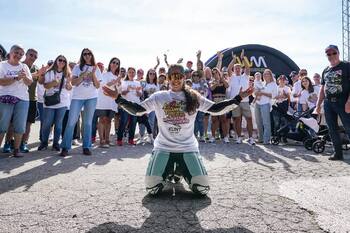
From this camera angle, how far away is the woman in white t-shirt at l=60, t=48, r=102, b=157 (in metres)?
6.57

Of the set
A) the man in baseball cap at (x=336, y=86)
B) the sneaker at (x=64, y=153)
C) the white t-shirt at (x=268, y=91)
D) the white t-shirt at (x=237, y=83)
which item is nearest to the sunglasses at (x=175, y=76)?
the man in baseball cap at (x=336, y=86)

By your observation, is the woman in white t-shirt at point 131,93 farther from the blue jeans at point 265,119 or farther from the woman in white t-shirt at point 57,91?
the blue jeans at point 265,119

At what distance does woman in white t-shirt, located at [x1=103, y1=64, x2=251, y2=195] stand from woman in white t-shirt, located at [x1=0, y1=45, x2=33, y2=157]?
2.87m

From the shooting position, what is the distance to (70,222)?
2926 millimetres

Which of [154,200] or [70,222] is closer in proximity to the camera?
[70,222]

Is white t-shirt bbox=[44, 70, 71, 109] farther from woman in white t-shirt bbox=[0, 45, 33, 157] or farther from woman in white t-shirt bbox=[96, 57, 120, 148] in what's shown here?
woman in white t-shirt bbox=[96, 57, 120, 148]

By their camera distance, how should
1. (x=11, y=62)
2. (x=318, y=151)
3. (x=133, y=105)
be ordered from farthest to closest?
(x=318, y=151) → (x=11, y=62) → (x=133, y=105)

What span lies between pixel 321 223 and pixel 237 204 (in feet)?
2.74

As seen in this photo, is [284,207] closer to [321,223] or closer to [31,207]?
[321,223]

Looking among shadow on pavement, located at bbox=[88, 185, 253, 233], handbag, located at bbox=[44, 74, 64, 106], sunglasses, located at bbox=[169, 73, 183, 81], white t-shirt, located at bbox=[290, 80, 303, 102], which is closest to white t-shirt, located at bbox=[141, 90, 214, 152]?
sunglasses, located at bbox=[169, 73, 183, 81]

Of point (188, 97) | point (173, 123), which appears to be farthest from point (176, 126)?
point (188, 97)

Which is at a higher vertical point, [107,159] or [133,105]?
[133,105]

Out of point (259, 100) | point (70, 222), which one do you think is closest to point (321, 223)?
point (70, 222)

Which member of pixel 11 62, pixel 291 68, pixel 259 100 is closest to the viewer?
pixel 11 62
